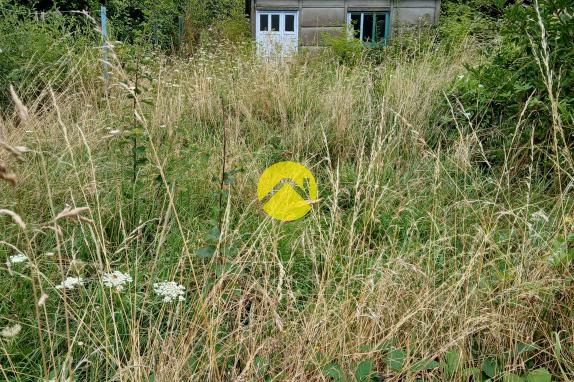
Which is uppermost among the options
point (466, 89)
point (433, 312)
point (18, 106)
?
point (18, 106)

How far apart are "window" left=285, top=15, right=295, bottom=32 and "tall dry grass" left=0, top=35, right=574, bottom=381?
22.8 feet

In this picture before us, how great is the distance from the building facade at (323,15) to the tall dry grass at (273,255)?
21.9 feet

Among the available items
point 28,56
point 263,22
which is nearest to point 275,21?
point 263,22

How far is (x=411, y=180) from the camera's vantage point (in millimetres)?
2729

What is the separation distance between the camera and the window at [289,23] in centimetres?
1076

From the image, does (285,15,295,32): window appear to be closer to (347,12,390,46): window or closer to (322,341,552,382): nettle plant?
(347,12,390,46): window

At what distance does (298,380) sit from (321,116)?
2671mm

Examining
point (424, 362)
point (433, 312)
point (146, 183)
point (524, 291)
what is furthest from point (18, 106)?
point (146, 183)

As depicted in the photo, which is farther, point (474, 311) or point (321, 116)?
point (321, 116)

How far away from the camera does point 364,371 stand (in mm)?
1365

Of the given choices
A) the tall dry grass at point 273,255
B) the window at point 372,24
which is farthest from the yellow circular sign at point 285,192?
the window at point 372,24

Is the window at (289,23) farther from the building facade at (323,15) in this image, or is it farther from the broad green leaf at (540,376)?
the broad green leaf at (540,376)

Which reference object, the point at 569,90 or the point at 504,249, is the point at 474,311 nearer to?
the point at 504,249

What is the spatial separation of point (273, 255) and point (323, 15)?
9750mm
